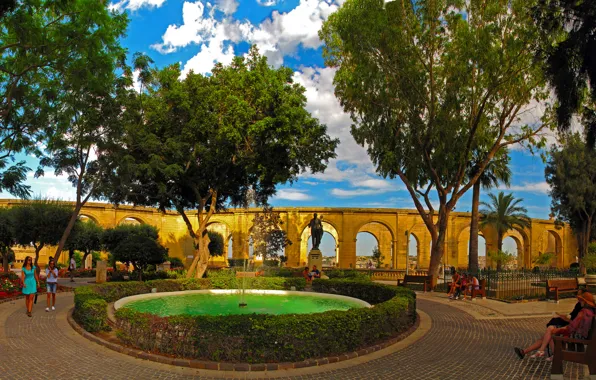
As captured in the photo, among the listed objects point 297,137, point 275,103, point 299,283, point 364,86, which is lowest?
point 299,283

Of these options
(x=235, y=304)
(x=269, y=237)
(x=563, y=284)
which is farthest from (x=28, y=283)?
(x=269, y=237)

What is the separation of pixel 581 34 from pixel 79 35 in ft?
38.9

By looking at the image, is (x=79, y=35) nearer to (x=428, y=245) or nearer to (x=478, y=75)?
(x=478, y=75)

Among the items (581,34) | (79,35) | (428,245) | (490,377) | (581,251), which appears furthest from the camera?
(428,245)

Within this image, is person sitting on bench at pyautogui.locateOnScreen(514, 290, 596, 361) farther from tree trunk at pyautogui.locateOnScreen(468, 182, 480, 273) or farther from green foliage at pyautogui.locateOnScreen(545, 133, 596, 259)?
green foliage at pyautogui.locateOnScreen(545, 133, 596, 259)

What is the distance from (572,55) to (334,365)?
835cm

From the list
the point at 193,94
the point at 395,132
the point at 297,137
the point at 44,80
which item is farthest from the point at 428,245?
the point at 44,80

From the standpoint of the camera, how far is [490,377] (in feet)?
18.6

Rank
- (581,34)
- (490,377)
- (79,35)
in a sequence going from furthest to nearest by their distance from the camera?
(79,35) < (581,34) < (490,377)

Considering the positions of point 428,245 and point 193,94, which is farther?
point 428,245

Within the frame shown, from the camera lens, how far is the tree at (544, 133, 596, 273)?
28359 mm

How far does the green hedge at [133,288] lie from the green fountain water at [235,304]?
38.6 inches

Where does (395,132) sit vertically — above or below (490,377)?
above

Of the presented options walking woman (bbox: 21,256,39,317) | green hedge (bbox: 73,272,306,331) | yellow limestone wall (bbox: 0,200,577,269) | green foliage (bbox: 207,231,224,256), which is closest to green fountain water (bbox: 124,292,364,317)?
green hedge (bbox: 73,272,306,331)
